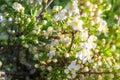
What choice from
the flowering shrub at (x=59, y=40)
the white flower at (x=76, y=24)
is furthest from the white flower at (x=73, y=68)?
the white flower at (x=76, y=24)

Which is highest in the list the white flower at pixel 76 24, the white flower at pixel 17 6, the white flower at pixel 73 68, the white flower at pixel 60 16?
the white flower at pixel 17 6

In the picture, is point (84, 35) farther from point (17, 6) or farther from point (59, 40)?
point (17, 6)

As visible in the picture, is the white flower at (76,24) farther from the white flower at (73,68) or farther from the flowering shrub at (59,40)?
the white flower at (73,68)

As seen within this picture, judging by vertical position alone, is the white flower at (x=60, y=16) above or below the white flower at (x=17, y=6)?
below

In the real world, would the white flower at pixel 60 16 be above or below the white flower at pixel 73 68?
above

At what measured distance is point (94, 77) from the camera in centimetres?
126

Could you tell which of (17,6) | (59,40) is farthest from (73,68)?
(17,6)

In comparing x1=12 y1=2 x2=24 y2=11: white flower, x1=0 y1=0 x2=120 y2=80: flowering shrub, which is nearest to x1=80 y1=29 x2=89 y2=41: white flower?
x1=0 y1=0 x2=120 y2=80: flowering shrub

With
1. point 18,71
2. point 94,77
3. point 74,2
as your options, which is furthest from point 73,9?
point 18,71

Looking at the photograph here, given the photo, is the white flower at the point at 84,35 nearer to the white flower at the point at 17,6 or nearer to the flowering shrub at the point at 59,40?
the flowering shrub at the point at 59,40

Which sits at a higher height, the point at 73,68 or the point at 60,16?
the point at 60,16

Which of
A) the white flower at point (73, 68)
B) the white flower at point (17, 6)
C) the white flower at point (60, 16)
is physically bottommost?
the white flower at point (73, 68)

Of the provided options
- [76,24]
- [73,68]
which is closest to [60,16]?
[76,24]

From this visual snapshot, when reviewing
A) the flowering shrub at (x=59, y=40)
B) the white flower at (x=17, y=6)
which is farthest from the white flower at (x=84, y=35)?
the white flower at (x=17, y=6)
